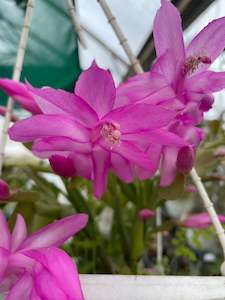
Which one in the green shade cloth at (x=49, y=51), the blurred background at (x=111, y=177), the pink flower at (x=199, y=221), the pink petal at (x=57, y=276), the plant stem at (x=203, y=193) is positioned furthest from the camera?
the green shade cloth at (x=49, y=51)

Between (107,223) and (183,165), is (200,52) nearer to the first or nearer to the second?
(183,165)

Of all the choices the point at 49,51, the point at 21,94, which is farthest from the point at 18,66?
the point at 49,51

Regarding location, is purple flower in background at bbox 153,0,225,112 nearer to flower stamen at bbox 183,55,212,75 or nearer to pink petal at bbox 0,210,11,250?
flower stamen at bbox 183,55,212,75

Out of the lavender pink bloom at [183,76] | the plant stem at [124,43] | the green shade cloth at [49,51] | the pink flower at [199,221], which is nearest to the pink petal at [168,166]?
the lavender pink bloom at [183,76]

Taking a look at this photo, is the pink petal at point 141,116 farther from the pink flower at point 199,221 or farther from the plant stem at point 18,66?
the pink flower at point 199,221

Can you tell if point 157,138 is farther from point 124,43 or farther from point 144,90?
point 124,43

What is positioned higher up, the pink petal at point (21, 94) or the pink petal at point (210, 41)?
the pink petal at point (210, 41)

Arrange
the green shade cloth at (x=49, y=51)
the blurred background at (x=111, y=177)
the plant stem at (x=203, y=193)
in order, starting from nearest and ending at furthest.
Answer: the plant stem at (x=203, y=193) < the blurred background at (x=111, y=177) < the green shade cloth at (x=49, y=51)

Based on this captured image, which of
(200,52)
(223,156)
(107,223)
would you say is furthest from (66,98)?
(107,223)
